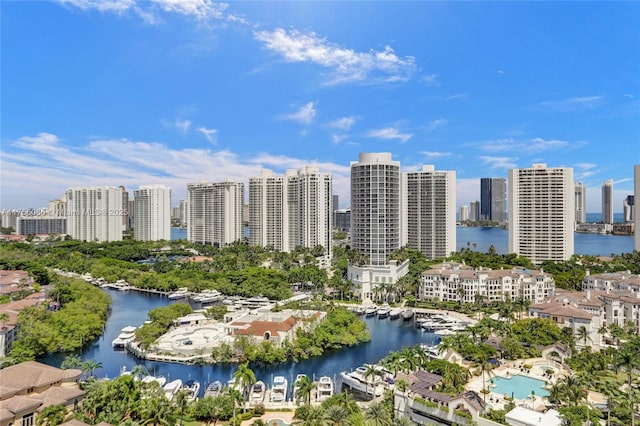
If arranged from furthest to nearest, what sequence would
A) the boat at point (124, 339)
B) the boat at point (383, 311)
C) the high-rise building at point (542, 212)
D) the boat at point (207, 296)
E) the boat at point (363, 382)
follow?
the high-rise building at point (542, 212) < the boat at point (207, 296) < the boat at point (383, 311) < the boat at point (124, 339) < the boat at point (363, 382)

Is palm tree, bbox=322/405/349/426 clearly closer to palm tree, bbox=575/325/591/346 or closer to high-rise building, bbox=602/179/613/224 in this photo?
palm tree, bbox=575/325/591/346

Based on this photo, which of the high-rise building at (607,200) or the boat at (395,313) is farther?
the high-rise building at (607,200)

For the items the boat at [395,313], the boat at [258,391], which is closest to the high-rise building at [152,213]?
the boat at [395,313]

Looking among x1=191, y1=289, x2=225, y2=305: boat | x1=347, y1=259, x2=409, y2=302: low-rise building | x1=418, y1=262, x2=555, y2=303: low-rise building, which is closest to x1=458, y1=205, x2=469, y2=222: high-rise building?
x1=347, y1=259, x2=409, y2=302: low-rise building

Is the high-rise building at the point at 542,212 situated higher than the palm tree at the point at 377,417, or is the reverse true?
the high-rise building at the point at 542,212

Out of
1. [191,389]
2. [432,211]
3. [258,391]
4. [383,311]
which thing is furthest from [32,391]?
[432,211]

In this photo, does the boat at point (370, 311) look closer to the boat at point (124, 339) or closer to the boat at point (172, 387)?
the boat at point (124, 339)

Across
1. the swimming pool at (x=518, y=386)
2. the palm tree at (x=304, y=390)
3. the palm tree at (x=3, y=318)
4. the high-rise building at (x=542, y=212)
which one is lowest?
the swimming pool at (x=518, y=386)
